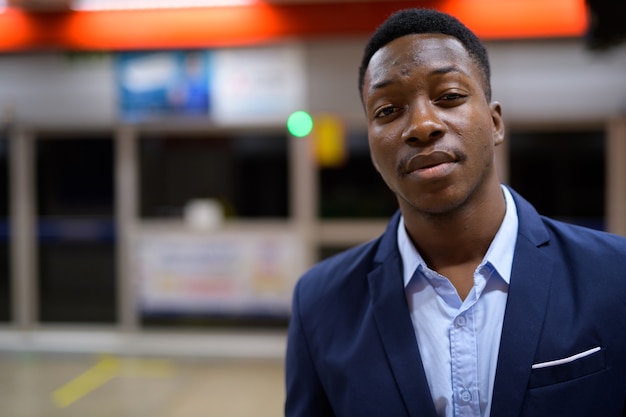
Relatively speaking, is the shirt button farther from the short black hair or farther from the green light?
the green light

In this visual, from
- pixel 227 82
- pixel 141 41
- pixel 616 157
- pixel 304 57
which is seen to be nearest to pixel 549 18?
pixel 616 157

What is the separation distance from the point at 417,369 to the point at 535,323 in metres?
0.21

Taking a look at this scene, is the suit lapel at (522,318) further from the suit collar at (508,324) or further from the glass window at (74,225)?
the glass window at (74,225)

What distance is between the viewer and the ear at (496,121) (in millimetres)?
1120

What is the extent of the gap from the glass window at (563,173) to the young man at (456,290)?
4.35 meters

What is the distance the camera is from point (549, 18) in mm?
4742

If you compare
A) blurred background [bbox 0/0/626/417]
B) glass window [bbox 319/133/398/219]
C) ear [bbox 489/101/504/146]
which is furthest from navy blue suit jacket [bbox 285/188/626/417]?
glass window [bbox 319/133/398/219]

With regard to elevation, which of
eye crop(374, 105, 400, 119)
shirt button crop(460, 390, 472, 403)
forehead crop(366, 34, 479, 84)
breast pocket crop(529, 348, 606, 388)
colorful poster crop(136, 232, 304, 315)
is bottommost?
colorful poster crop(136, 232, 304, 315)

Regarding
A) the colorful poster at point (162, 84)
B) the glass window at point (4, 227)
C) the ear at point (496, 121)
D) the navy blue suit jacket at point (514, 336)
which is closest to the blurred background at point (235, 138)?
the colorful poster at point (162, 84)

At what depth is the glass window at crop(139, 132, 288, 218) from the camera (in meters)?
5.77

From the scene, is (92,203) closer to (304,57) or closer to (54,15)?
(54,15)

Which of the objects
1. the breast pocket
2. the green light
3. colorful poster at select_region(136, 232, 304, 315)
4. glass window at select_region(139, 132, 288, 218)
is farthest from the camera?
glass window at select_region(139, 132, 288, 218)

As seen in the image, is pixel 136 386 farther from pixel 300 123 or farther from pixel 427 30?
pixel 427 30

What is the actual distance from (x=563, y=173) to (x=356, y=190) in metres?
1.90
